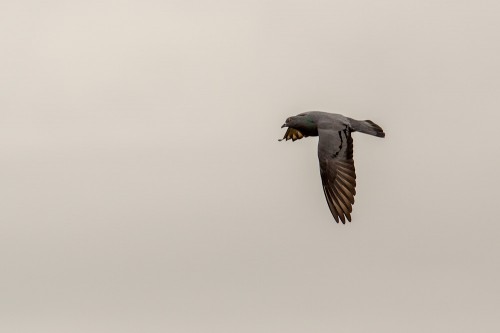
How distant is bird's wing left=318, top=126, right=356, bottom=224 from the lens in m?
126

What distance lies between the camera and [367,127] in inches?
5037

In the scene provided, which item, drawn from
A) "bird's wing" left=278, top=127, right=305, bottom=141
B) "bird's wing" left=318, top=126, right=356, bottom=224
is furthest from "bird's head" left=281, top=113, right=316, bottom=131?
"bird's wing" left=278, top=127, right=305, bottom=141

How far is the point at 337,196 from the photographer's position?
125875 mm

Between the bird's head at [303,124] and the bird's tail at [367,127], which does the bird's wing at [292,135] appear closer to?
the bird's head at [303,124]

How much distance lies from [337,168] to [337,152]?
71 cm

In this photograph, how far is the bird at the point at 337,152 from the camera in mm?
125812

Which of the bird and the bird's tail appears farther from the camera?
the bird's tail

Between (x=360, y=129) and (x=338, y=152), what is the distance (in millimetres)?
1701

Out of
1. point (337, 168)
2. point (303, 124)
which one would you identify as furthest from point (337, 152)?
point (303, 124)

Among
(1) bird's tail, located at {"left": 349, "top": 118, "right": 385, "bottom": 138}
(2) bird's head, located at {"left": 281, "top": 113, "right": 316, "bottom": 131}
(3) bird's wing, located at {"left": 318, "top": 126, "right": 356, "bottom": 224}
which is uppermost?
(2) bird's head, located at {"left": 281, "top": 113, "right": 316, "bottom": 131}

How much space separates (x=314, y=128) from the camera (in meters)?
129

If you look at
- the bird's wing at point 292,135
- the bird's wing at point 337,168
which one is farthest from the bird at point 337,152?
the bird's wing at point 292,135

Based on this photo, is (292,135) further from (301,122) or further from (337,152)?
(337,152)

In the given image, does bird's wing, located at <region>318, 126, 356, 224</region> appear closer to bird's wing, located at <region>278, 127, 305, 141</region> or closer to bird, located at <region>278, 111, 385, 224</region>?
bird, located at <region>278, 111, 385, 224</region>
